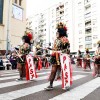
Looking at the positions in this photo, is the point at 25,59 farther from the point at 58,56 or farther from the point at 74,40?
the point at 74,40

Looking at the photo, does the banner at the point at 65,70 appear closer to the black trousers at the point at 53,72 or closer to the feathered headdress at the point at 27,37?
the black trousers at the point at 53,72

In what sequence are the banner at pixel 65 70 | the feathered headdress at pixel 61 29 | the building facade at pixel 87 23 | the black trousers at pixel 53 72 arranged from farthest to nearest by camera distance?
the building facade at pixel 87 23 → the feathered headdress at pixel 61 29 → the black trousers at pixel 53 72 → the banner at pixel 65 70

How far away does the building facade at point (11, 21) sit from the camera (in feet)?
150

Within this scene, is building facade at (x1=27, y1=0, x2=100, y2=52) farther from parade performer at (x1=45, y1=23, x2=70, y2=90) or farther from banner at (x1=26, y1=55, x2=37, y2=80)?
parade performer at (x1=45, y1=23, x2=70, y2=90)

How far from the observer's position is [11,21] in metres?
49.3

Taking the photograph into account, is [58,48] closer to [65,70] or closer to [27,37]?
[65,70]

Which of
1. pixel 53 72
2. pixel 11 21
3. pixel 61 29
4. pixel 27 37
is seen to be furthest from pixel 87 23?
pixel 53 72

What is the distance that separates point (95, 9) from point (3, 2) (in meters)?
A: 32.9

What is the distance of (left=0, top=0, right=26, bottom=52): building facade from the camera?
1799 inches

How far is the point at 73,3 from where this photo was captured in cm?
8300

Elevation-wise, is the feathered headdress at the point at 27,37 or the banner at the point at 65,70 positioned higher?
the feathered headdress at the point at 27,37

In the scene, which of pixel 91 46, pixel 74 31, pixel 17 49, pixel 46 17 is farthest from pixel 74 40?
pixel 17 49

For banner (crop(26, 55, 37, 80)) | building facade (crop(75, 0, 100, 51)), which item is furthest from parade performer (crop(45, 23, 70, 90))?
building facade (crop(75, 0, 100, 51))

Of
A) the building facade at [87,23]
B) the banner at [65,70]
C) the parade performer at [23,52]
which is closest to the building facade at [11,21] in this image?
the building facade at [87,23]
